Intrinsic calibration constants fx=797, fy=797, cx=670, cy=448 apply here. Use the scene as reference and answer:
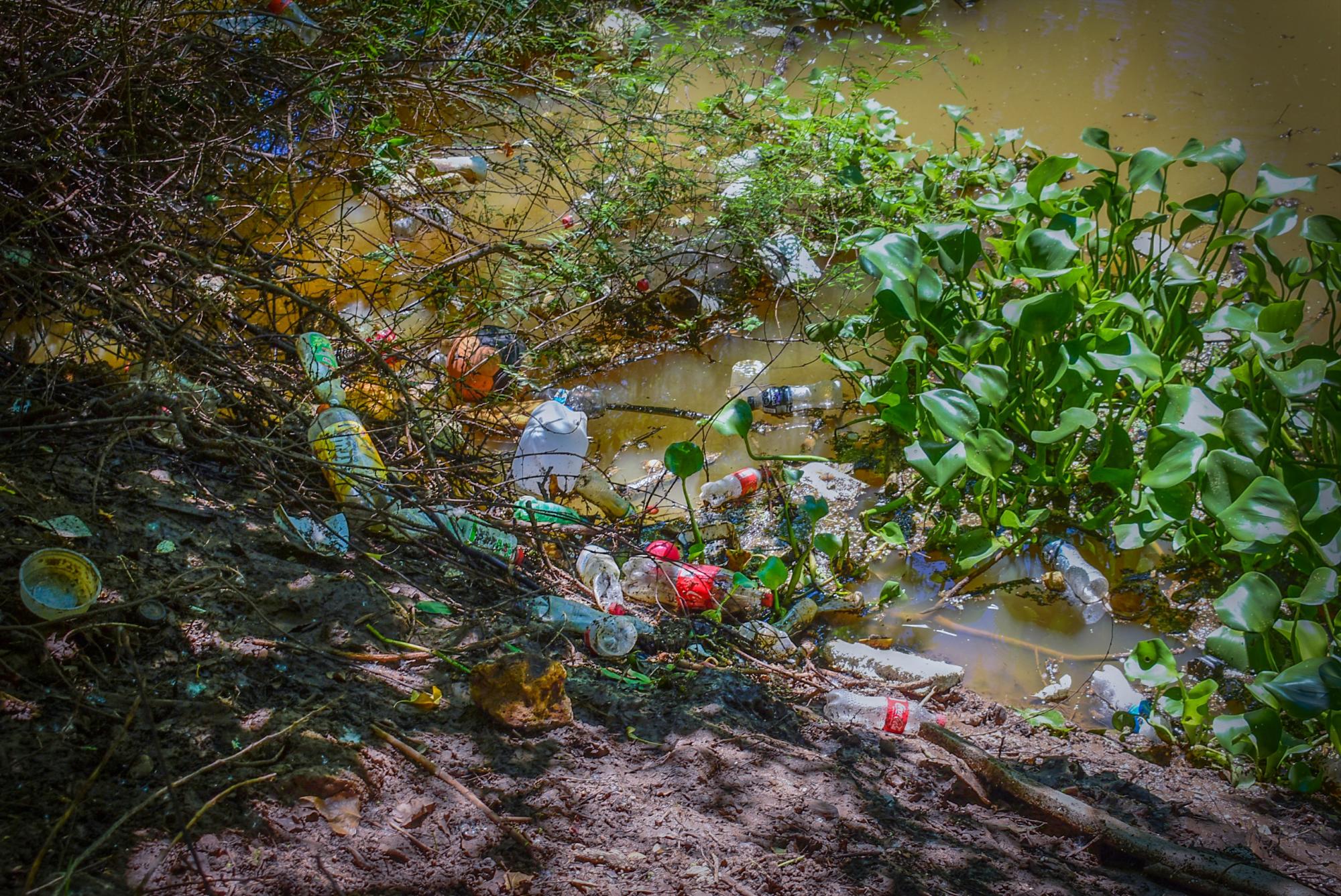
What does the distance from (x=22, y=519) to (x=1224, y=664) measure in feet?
8.09

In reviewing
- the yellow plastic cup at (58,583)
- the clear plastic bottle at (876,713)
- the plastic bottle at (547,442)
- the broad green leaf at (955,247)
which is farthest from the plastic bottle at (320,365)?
the broad green leaf at (955,247)

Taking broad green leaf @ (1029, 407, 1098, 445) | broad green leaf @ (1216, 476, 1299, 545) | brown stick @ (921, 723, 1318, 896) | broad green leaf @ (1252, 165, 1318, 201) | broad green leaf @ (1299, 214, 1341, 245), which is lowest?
brown stick @ (921, 723, 1318, 896)

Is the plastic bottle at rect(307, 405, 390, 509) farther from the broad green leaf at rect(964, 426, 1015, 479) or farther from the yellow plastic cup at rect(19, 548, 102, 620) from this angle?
the broad green leaf at rect(964, 426, 1015, 479)

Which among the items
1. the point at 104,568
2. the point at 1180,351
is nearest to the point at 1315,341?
the point at 1180,351

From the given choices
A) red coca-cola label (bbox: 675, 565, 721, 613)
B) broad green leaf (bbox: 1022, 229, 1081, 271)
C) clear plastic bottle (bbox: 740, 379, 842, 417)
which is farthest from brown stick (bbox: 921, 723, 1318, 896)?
clear plastic bottle (bbox: 740, 379, 842, 417)

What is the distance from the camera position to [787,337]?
284cm

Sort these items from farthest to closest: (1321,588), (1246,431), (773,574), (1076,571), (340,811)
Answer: (1076,571) < (773,574) < (1246,431) < (1321,588) < (340,811)

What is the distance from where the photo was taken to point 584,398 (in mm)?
2592

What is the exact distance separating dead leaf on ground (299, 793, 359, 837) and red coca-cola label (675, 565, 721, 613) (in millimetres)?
977

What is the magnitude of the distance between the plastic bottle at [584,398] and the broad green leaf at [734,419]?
716 mm

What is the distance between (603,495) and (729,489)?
1.22 feet

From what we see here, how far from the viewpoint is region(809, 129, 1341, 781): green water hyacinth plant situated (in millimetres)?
1548

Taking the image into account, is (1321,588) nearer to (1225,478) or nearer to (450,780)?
(1225,478)

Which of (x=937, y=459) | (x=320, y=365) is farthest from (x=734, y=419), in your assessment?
(x=320, y=365)
